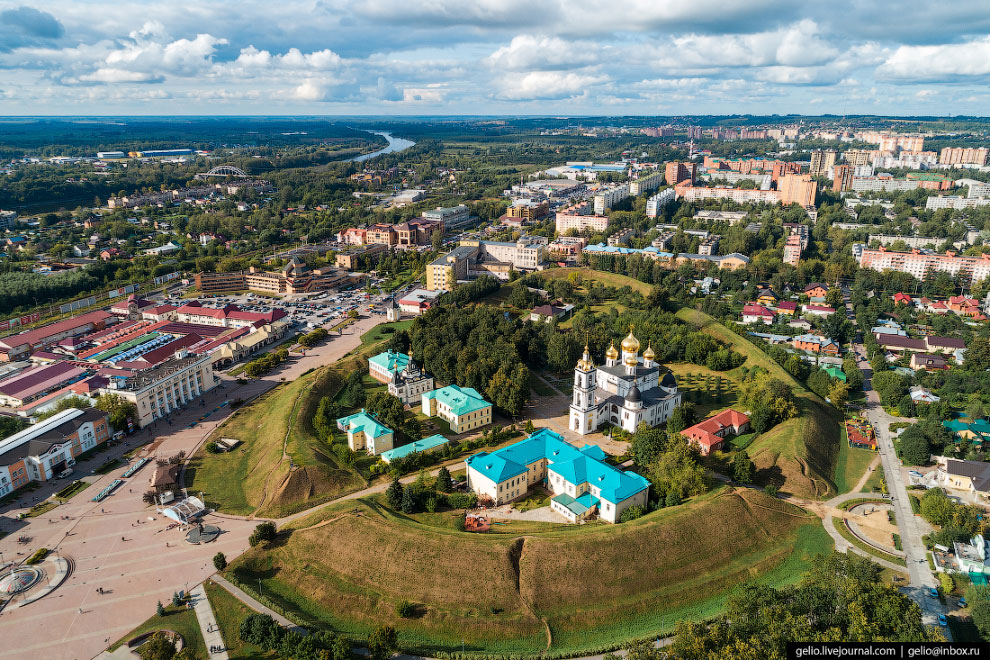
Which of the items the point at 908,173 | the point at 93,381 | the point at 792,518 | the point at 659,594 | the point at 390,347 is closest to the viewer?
the point at 659,594

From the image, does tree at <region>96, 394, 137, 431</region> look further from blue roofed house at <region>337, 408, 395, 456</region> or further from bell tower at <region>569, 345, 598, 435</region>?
bell tower at <region>569, 345, 598, 435</region>

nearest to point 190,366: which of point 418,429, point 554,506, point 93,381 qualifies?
point 93,381

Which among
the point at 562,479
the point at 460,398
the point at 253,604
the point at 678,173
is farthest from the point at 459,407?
the point at 678,173

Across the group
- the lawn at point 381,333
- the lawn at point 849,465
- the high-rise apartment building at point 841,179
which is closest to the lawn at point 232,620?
the lawn at point 849,465

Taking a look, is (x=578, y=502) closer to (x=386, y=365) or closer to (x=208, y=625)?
(x=208, y=625)

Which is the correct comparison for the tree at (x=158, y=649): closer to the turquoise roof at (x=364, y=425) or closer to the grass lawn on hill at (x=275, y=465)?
the grass lawn on hill at (x=275, y=465)

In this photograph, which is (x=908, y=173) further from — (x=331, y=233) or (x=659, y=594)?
(x=659, y=594)
